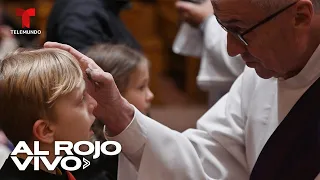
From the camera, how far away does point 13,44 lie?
1170mm

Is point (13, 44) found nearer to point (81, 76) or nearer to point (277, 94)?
point (81, 76)

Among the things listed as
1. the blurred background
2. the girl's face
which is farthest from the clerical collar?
the blurred background

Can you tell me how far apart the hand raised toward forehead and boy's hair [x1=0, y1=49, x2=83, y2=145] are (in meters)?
0.05

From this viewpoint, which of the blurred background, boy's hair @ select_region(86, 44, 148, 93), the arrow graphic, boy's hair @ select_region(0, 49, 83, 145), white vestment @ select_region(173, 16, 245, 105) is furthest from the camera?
the blurred background

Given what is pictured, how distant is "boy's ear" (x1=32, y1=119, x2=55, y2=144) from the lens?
1074 mm

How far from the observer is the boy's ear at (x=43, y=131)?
3.52 ft

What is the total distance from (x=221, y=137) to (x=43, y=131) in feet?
1.87

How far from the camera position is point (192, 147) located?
1.45 metres

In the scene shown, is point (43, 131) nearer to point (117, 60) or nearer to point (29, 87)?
point (29, 87)

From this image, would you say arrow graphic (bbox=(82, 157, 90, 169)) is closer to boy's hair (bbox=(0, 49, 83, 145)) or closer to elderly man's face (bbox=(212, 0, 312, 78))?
boy's hair (bbox=(0, 49, 83, 145))

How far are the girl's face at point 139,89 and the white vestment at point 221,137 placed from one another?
13cm

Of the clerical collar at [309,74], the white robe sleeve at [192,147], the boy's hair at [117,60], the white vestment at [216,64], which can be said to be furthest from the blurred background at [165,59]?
the clerical collar at [309,74]

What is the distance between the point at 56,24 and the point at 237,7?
458 mm

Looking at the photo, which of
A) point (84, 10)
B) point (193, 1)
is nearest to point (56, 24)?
point (84, 10)
